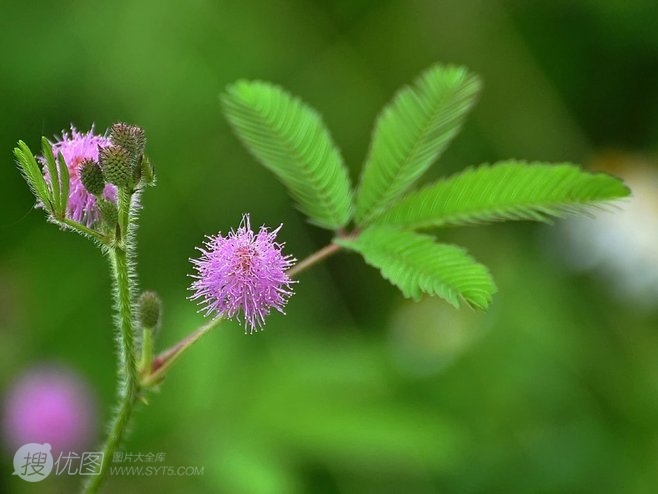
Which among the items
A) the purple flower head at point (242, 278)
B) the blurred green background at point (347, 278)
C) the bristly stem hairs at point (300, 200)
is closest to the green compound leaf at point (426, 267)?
the bristly stem hairs at point (300, 200)

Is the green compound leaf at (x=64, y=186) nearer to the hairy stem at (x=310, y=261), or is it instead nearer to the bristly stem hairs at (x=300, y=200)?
the bristly stem hairs at (x=300, y=200)

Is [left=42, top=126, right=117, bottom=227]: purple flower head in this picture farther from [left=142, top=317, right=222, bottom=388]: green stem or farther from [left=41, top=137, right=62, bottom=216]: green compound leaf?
[left=142, top=317, right=222, bottom=388]: green stem

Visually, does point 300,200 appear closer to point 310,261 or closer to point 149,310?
point 310,261

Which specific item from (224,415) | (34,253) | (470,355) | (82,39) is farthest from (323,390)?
(82,39)

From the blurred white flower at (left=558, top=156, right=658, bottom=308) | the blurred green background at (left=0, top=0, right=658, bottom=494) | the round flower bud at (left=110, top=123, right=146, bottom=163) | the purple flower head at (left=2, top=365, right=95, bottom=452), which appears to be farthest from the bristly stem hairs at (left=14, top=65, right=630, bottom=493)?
the blurred white flower at (left=558, top=156, right=658, bottom=308)

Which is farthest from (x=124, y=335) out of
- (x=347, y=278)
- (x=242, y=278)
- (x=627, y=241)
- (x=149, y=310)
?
(x=627, y=241)

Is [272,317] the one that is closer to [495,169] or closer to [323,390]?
[323,390]
